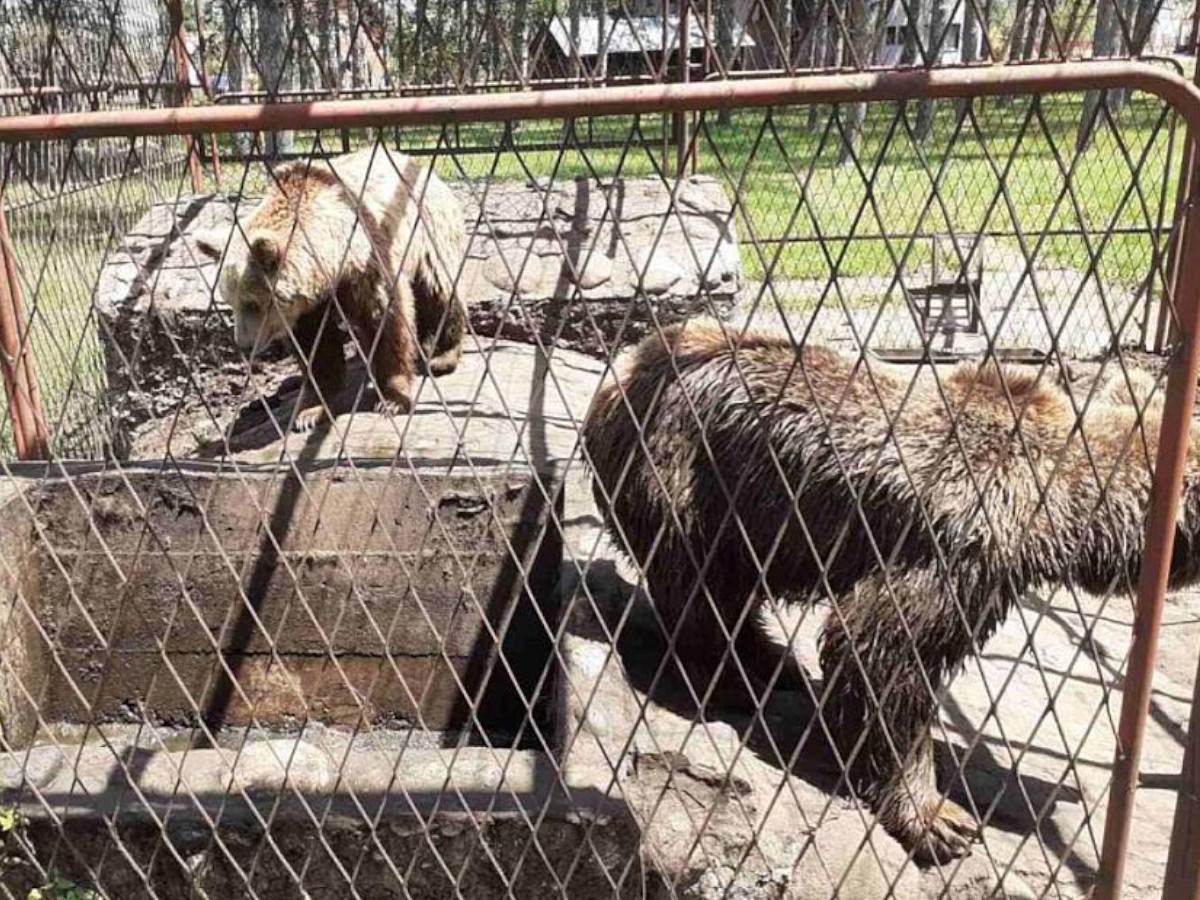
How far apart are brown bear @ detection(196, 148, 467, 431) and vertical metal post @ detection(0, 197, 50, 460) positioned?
1.11 meters

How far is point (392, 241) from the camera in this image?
5715mm

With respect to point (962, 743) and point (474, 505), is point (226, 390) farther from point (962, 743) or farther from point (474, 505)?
point (962, 743)

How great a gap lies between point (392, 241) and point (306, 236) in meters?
0.47

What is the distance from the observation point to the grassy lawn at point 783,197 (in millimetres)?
2332

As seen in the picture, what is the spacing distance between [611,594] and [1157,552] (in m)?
2.02

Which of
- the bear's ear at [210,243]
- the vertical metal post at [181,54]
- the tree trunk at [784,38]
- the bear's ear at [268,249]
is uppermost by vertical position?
the tree trunk at [784,38]

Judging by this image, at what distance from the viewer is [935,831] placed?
3168mm

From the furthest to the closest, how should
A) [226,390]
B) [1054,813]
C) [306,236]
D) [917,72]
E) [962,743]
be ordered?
[226,390] → [306,236] → [962,743] → [1054,813] → [917,72]

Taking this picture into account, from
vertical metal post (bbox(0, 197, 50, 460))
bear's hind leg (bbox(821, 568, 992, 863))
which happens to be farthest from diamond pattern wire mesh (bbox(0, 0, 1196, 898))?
vertical metal post (bbox(0, 197, 50, 460))

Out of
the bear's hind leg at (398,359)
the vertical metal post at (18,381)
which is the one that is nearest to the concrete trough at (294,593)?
the vertical metal post at (18,381)

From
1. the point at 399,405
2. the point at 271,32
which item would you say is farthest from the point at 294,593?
the point at 271,32

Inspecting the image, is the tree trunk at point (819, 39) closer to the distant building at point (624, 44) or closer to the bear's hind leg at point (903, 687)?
the distant building at point (624, 44)

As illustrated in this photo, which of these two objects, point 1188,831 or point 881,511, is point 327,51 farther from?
point 1188,831

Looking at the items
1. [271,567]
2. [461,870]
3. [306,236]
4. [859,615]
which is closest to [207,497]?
[271,567]
